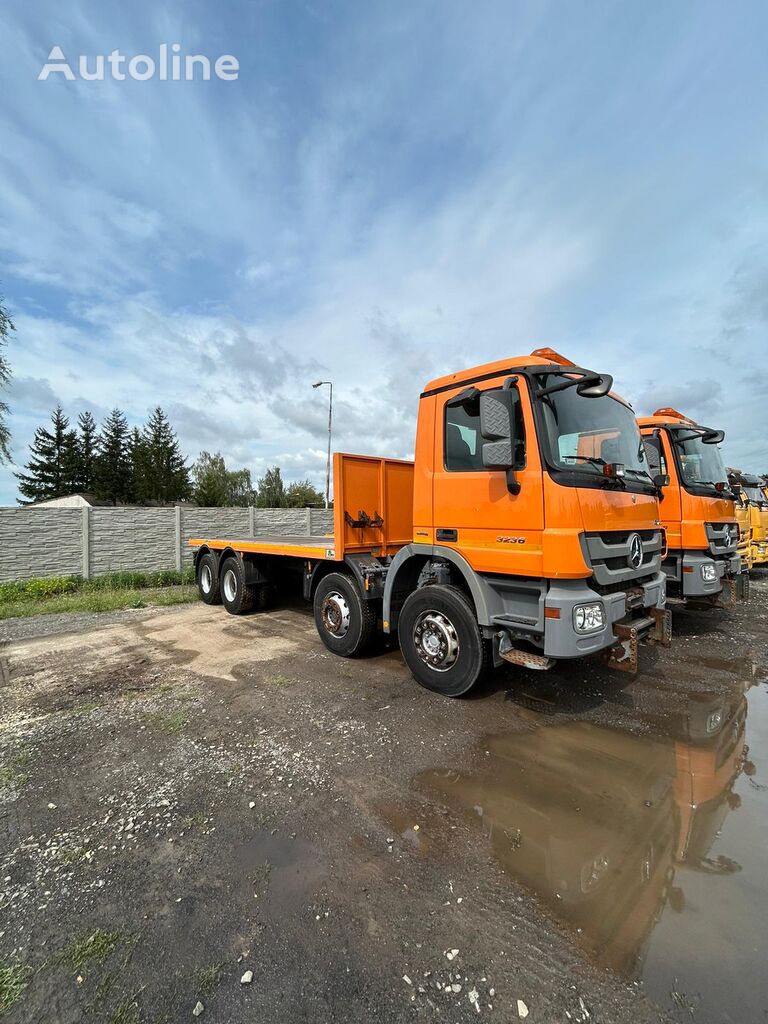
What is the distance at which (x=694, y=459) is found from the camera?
252 inches

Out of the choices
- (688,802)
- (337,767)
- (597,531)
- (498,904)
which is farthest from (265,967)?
(597,531)

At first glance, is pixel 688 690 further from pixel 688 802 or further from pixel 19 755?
pixel 19 755

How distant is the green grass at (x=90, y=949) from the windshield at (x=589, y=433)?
3.73 m

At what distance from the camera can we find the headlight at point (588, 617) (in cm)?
335

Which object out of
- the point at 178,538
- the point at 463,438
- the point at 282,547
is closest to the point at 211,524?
the point at 178,538

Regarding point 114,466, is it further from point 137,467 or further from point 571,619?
point 571,619

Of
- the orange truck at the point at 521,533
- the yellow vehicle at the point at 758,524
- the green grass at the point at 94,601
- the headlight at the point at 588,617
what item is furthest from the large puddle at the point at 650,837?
the yellow vehicle at the point at 758,524

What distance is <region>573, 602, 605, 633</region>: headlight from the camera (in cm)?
335

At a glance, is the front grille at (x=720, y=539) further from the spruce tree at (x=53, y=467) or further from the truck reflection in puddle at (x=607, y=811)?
the spruce tree at (x=53, y=467)

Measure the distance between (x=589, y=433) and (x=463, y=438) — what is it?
1.12 meters

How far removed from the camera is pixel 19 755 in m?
3.46

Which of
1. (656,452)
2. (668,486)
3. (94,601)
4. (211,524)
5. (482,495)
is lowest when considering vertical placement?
(94,601)

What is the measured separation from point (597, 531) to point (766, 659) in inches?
156

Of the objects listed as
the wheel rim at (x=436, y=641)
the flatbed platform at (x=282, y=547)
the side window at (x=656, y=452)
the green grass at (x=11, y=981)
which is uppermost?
the side window at (x=656, y=452)
